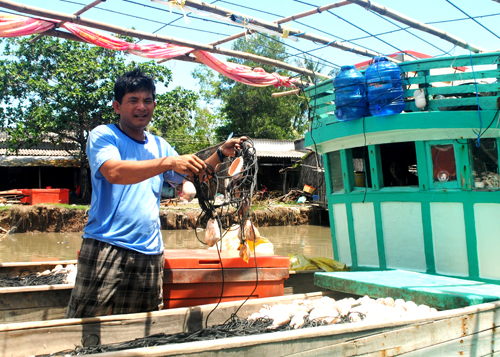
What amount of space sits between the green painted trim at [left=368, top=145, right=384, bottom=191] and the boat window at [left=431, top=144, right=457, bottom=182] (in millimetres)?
644

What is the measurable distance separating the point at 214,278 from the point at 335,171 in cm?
289

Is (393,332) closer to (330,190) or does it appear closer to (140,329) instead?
(140,329)

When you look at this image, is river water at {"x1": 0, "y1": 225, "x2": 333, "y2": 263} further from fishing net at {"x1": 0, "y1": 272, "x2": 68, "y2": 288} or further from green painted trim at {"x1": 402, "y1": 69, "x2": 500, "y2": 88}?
green painted trim at {"x1": 402, "y1": 69, "x2": 500, "y2": 88}

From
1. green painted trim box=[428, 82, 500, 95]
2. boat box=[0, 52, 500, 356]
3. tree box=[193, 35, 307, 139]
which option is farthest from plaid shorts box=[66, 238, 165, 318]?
tree box=[193, 35, 307, 139]

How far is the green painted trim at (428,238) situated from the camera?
484 centimetres

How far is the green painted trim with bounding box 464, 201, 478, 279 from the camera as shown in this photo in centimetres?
458

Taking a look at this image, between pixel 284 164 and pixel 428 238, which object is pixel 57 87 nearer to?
pixel 284 164

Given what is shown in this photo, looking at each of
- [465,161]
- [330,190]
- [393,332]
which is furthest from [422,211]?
[393,332]

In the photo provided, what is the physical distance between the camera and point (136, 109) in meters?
2.74

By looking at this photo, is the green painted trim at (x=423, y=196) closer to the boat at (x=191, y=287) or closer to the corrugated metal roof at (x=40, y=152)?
the boat at (x=191, y=287)

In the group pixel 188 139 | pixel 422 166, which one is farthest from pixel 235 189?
pixel 188 139

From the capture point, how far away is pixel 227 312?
345 centimetres

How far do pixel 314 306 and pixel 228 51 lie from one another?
6.50m

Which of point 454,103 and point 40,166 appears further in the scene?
point 40,166
